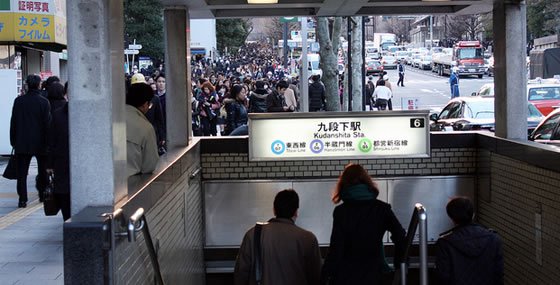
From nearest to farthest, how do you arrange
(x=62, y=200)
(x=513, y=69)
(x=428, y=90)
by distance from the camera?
1. (x=513, y=69)
2. (x=62, y=200)
3. (x=428, y=90)

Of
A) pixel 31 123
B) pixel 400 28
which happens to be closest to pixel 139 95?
pixel 31 123

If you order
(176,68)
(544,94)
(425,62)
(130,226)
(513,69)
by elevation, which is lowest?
(130,226)

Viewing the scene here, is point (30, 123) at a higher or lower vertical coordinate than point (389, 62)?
lower

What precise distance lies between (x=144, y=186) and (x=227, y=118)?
11.8m

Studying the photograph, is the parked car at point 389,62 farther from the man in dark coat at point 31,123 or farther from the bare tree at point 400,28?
the man in dark coat at point 31,123

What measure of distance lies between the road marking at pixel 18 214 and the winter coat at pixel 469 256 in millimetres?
7137

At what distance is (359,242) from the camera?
20.0 ft

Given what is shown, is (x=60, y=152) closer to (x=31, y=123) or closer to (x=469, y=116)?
(x=31, y=123)

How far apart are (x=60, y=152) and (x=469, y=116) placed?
11898mm

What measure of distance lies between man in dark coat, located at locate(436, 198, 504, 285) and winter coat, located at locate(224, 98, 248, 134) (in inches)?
424

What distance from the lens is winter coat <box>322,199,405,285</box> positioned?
6090 mm

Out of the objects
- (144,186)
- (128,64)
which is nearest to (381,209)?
(144,186)

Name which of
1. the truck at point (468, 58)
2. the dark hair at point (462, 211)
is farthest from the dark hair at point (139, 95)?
the truck at point (468, 58)

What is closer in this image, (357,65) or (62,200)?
(62,200)
